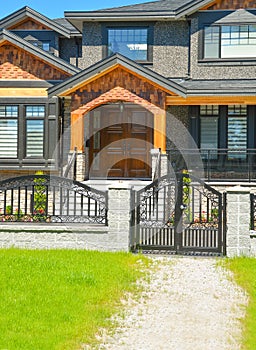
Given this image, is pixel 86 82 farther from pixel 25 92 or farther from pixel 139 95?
pixel 25 92

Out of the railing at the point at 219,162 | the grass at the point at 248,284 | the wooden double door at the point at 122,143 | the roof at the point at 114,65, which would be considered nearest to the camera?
the grass at the point at 248,284

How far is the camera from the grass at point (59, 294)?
5.71 metres

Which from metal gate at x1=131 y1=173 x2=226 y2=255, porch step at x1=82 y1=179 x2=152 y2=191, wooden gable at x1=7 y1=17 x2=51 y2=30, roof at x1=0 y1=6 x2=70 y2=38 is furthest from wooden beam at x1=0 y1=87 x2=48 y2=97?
metal gate at x1=131 y1=173 x2=226 y2=255

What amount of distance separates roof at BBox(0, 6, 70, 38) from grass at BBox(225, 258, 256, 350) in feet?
40.3

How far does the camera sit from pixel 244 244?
931cm

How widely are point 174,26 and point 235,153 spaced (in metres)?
4.89

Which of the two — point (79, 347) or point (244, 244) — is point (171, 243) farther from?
point (79, 347)

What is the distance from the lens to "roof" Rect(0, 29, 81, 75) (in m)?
15.6

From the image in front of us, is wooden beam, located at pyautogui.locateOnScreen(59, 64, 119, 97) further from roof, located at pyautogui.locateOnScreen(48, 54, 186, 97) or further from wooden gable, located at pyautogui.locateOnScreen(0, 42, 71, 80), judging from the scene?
wooden gable, located at pyautogui.locateOnScreen(0, 42, 71, 80)

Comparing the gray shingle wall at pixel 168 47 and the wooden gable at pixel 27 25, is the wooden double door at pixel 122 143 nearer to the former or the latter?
the gray shingle wall at pixel 168 47

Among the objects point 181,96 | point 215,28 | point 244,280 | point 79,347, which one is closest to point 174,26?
point 215,28

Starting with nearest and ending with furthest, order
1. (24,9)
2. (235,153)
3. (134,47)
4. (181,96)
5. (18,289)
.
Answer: (18,289) < (181,96) < (235,153) < (134,47) < (24,9)

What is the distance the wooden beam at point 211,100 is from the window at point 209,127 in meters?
1.38

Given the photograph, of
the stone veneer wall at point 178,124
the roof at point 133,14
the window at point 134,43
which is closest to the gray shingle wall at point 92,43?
the roof at point 133,14
